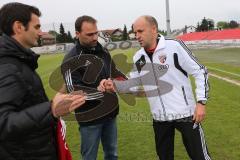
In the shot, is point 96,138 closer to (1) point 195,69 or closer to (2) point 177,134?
(1) point 195,69

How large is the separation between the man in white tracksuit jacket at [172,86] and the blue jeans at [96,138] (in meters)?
0.66

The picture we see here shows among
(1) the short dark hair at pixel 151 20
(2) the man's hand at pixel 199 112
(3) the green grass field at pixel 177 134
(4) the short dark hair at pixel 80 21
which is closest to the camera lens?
(2) the man's hand at pixel 199 112

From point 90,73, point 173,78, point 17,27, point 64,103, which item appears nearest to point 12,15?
point 17,27

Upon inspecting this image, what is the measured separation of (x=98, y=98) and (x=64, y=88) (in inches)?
16.7

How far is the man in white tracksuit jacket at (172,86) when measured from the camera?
4.89 m

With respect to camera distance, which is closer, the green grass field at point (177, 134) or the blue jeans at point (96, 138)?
the blue jeans at point (96, 138)

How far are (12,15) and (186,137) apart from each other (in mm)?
2731

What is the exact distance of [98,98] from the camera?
202 inches

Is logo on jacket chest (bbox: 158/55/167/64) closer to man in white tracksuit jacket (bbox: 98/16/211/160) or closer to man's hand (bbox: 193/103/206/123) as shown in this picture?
man in white tracksuit jacket (bbox: 98/16/211/160)

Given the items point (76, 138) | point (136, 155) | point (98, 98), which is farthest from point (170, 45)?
point (76, 138)

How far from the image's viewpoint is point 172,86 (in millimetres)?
5016

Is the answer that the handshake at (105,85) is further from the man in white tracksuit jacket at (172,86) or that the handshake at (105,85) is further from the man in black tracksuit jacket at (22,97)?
the man in black tracksuit jacket at (22,97)

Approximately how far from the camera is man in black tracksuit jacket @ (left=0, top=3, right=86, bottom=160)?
2.80 metres

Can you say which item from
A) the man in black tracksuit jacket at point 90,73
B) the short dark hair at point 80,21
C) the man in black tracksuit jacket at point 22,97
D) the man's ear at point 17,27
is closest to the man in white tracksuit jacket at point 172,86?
the man in black tracksuit jacket at point 90,73
